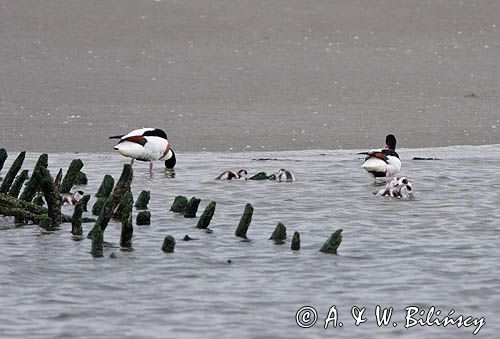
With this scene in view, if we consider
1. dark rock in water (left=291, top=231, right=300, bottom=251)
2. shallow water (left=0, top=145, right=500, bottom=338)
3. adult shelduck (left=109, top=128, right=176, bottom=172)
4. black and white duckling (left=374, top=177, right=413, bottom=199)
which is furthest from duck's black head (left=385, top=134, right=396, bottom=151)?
dark rock in water (left=291, top=231, right=300, bottom=251)

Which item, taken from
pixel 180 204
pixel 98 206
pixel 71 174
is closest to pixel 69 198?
pixel 71 174

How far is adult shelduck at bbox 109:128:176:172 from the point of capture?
12.7 m

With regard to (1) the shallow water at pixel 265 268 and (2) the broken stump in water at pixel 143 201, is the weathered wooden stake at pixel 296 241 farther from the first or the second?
(2) the broken stump in water at pixel 143 201

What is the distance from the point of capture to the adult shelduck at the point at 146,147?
12695 millimetres

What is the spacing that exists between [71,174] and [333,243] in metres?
2.44

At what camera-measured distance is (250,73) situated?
17984 mm

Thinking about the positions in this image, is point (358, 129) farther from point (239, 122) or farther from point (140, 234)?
point (140, 234)

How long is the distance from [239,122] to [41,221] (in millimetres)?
6605

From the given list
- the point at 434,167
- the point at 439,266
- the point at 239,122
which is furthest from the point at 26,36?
the point at 439,266

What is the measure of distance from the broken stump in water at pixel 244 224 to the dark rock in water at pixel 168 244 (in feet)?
1.97

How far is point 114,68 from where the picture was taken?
18.2 meters

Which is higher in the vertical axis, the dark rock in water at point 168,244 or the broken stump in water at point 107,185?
the broken stump in water at point 107,185

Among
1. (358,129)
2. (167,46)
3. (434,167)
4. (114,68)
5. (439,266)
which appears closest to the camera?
(439,266)

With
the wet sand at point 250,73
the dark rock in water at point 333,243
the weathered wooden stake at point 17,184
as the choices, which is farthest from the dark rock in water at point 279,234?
the wet sand at point 250,73
